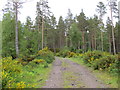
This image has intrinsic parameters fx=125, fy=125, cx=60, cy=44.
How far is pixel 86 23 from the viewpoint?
3678 cm

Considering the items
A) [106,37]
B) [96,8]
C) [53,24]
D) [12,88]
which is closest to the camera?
[12,88]

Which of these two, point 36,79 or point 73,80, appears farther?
point 36,79

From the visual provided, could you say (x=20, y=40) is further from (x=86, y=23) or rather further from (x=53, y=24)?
(x=53, y=24)

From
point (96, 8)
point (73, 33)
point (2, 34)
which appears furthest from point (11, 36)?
point (96, 8)

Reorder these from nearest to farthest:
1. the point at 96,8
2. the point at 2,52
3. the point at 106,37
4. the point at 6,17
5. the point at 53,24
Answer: the point at 2,52
the point at 6,17
the point at 96,8
the point at 106,37
the point at 53,24

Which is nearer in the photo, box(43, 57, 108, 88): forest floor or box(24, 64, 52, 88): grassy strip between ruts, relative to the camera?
box(43, 57, 108, 88): forest floor

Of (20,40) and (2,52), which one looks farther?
(20,40)

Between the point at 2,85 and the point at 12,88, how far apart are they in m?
0.48

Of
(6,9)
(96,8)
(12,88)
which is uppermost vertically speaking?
(96,8)

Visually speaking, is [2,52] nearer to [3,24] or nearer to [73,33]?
[3,24]

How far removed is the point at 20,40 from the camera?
1691 centimetres

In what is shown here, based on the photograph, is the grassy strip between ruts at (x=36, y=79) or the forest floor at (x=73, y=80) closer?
the forest floor at (x=73, y=80)

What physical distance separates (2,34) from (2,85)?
11379 millimetres

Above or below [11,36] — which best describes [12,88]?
below
